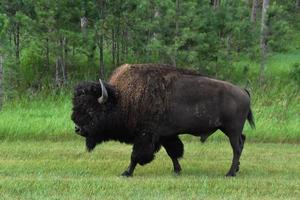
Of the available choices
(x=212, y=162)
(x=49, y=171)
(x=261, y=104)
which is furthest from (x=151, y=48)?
(x=49, y=171)

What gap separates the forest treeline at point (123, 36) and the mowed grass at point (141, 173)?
6.77 metres

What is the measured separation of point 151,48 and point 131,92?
9.88 m

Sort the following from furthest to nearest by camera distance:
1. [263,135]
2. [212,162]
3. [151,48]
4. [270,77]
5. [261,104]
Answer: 1. [270,77]
2. [151,48]
3. [261,104]
4. [263,135]
5. [212,162]

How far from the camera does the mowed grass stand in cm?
910

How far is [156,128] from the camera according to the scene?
11078 millimetres

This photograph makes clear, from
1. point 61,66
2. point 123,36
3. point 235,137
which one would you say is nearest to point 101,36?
point 123,36

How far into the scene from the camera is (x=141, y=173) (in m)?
11.3

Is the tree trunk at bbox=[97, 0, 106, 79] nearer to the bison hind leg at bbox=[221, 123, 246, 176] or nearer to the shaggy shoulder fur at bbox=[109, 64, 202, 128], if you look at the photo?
the shaggy shoulder fur at bbox=[109, 64, 202, 128]

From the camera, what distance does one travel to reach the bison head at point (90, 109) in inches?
430

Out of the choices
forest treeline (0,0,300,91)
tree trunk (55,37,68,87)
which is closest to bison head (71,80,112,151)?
forest treeline (0,0,300,91)

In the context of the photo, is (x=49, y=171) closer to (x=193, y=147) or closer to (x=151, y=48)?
(x=193, y=147)

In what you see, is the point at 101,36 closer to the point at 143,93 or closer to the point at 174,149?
the point at 174,149

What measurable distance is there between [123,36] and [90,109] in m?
12.2

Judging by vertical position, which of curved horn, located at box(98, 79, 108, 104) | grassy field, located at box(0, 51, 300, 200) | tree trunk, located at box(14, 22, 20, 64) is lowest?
grassy field, located at box(0, 51, 300, 200)
